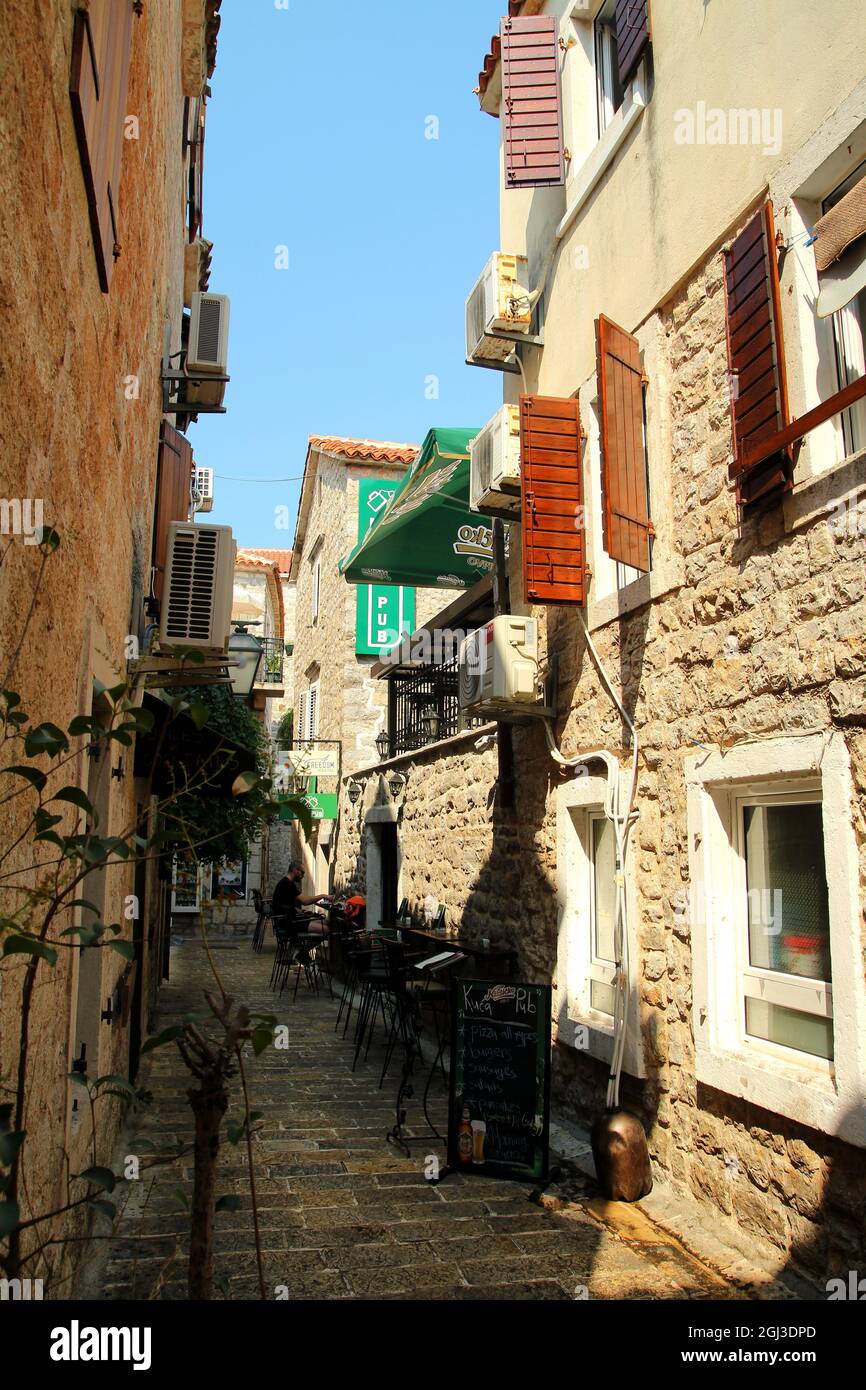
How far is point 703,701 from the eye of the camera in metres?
4.72

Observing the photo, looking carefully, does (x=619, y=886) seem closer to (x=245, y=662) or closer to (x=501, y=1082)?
(x=501, y=1082)

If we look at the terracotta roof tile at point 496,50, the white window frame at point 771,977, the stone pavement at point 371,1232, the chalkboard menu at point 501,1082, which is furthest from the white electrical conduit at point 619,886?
→ the terracotta roof tile at point 496,50

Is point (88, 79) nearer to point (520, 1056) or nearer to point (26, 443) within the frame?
point (26, 443)

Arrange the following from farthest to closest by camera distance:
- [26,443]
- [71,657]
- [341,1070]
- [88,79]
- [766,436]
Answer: [341,1070]
[766,436]
[71,657]
[88,79]
[26,443]

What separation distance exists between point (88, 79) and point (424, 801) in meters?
8.48

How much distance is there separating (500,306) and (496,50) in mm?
2435

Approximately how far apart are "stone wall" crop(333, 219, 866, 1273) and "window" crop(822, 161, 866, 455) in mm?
338

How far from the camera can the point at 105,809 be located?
13.9 feet

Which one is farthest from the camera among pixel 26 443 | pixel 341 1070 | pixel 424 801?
pixel 424 801

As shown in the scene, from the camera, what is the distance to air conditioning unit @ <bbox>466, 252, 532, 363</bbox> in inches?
297

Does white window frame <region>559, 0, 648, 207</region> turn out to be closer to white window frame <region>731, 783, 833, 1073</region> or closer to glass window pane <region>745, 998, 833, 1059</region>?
white window frame <region>731, 783, 833, 1073</region>

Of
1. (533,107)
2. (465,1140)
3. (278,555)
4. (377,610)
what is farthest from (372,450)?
(278,555)

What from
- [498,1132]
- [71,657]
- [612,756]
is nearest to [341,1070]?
[498,1132]

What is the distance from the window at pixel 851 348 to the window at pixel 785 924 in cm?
151
